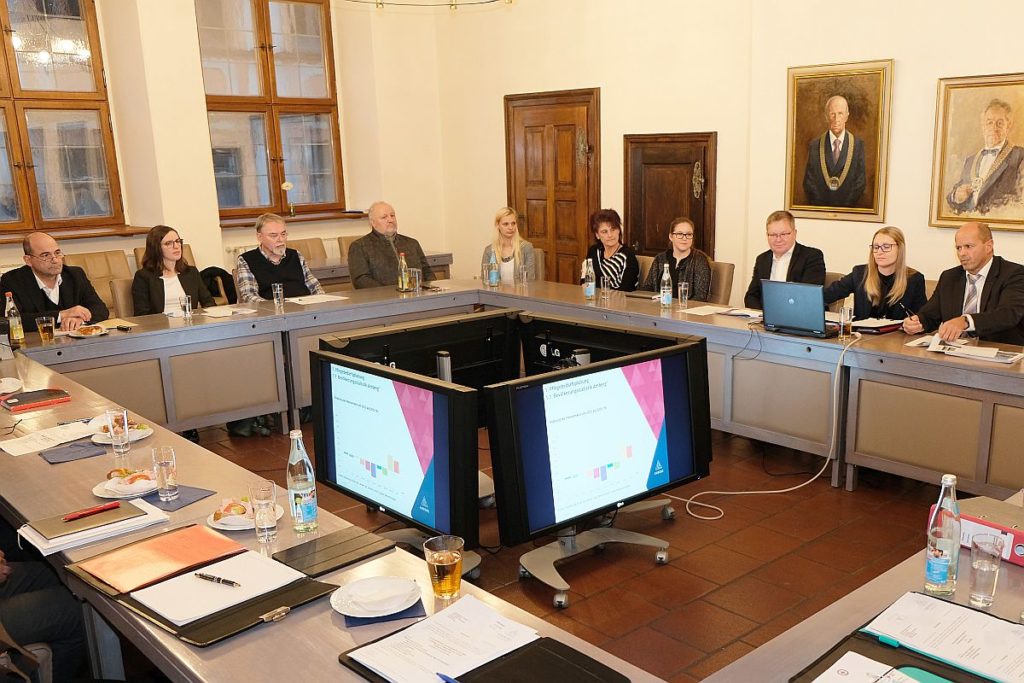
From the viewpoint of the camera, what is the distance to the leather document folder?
2.27m

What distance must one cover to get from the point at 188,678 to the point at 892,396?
3.39m

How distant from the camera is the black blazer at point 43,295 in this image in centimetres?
505

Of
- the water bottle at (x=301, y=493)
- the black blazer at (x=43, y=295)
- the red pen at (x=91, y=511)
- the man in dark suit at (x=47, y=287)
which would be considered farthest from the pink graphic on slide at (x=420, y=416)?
the black blazer at (x=43, y=295)

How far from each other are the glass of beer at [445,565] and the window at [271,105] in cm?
722

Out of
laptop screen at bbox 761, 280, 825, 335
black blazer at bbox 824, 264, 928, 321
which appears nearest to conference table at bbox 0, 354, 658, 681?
laptop screen at bbox 761, 280, 825, 335

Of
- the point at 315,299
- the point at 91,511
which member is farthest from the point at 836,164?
the point at 91,511

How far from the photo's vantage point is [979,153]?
5.55m

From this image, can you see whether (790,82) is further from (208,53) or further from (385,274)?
(208,53)

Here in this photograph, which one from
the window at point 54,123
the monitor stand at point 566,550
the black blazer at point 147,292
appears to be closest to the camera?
the monitor stand at point 566,550

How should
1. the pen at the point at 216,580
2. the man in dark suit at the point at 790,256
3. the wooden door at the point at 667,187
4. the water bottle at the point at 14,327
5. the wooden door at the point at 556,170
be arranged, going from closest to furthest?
the pen at the point at 216,580
the water bottle at the point at 14,327
the man in dark suit at the point at 790,256
the wooden door at the point at 667,187
the wooden door at the point at 556,170

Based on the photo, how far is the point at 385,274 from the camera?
6.47 metres

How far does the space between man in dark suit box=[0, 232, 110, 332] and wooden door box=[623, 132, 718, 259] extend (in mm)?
4455

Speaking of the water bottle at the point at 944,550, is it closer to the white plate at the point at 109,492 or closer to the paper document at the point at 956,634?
the paper document at the point at 956,634

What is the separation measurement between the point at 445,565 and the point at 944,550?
1.09 m
